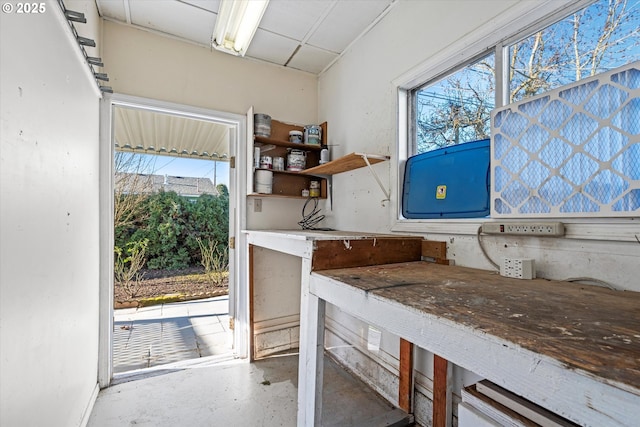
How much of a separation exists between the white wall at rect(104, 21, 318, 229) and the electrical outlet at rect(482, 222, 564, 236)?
175cm

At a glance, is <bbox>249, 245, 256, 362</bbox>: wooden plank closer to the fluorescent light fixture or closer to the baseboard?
the baseboard

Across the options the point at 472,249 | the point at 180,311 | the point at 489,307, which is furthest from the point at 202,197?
the point at 489,307

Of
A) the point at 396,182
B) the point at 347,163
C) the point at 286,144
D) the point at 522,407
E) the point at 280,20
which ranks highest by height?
the point at 280,20

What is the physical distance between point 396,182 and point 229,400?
1776mm

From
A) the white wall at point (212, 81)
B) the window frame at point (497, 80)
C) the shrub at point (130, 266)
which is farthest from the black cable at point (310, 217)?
the shrub at point (130, 266)

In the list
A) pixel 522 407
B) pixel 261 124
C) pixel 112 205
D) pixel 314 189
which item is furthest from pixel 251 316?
pixel 522 407

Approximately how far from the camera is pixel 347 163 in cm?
216

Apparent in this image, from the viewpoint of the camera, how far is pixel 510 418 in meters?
0.65

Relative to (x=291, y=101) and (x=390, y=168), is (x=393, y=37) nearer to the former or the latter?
(x=390, y=168)

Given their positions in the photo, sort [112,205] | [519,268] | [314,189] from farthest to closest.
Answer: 1. [314,189]
2. [112,205]
3. [519,268]

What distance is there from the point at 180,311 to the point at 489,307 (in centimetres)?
410

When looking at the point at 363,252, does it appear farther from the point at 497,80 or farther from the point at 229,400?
the point at 229,400

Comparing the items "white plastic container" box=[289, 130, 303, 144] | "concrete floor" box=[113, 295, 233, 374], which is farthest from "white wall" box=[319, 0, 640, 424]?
"concrete floor" box=[113, 295, 233, 374]

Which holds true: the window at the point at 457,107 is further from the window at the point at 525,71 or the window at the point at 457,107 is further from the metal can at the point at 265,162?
the metal can at the point at 265,162
